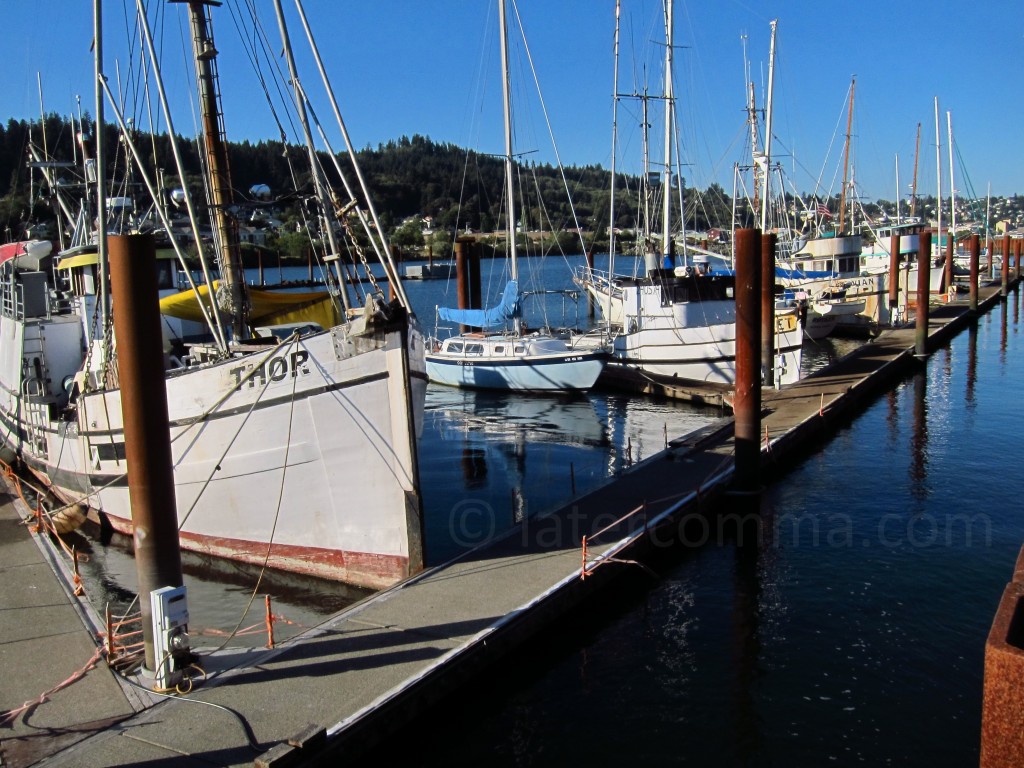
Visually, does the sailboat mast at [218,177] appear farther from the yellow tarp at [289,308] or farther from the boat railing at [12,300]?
the boat railing at [12,300]

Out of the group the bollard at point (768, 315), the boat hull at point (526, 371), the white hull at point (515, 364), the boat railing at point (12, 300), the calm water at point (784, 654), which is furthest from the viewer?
the white hull at point (515, 364)

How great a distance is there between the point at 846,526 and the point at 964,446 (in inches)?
332

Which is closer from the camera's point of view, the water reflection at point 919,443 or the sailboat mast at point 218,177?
the sailboat mast at point 218,177

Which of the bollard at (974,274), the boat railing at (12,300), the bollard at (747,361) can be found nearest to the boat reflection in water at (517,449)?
the bollard at (747,361)

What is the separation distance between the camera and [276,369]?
13.0 m

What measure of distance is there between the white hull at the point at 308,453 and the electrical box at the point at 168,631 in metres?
3.97

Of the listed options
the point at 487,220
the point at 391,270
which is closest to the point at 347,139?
the point at 391,270

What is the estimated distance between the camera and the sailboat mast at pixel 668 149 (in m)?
36.4

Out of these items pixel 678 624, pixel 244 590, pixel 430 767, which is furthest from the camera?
pixel 244 590

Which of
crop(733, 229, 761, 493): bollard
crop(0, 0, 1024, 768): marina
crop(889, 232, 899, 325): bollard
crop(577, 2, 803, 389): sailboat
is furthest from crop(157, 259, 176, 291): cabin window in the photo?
crop(889, 232, 899, 325): bollard

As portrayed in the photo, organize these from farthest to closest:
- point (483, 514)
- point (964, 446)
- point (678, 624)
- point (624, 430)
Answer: point (624, 430) → point (964, 446) → point (483, 514) → point (678, 624)

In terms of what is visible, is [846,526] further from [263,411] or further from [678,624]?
[263,411]

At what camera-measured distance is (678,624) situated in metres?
12.3

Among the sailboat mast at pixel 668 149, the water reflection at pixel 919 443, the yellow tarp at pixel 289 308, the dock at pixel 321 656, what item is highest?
the sailboat mast at pixel 668 149
